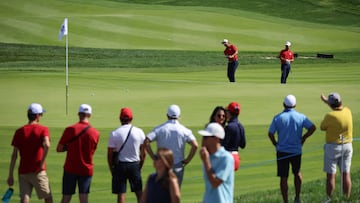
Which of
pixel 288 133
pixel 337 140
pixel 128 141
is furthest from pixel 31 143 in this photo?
pixel 337 140

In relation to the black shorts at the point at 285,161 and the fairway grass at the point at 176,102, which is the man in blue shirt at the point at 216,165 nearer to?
the black shorts at the point at 285,161

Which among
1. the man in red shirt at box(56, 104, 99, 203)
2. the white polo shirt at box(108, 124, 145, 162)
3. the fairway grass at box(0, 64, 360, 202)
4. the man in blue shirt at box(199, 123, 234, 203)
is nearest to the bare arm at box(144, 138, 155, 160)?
the white polo shirt at box(108, 124, 145, 162)

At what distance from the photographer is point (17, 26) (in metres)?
54.1

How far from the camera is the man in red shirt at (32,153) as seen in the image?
13.1m

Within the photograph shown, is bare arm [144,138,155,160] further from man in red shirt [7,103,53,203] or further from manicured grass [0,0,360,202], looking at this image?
manicured grass [0,0,360,202]

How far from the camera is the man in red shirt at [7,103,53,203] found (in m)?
13.1

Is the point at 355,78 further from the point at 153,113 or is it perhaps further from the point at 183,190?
the point at 183,190

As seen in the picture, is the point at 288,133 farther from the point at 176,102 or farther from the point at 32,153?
the point at 176,102

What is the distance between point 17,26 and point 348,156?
41.3 metres

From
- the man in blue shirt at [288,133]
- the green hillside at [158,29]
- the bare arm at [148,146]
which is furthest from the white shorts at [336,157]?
the green hillside at [158,29]

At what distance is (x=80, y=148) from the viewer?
1347 centimetres

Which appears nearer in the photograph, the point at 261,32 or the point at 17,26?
the point at 17,26

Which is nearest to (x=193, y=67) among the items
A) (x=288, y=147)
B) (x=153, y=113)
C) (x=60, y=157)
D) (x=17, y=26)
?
(x=17, y=26)

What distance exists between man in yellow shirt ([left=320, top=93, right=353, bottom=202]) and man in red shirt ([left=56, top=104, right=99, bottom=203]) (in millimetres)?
3884
